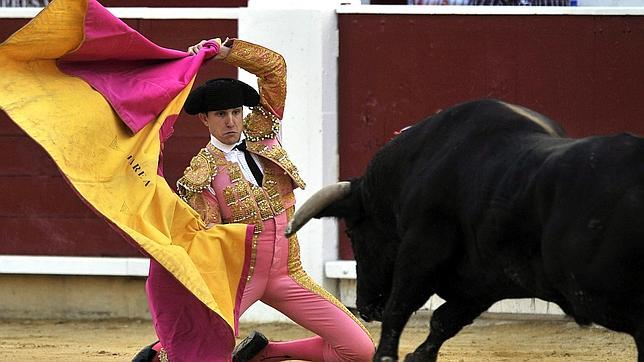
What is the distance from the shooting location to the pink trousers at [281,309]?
5133 millimetres

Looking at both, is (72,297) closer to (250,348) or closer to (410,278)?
(250,348)

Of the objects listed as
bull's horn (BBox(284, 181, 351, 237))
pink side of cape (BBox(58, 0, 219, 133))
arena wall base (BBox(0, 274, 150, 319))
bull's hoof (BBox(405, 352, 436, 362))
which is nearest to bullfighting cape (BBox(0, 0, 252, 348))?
pink side of cape (BBox(58, 0, 219, 133))

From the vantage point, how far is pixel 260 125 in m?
5.20

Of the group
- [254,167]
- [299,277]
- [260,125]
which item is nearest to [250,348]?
[299,277]

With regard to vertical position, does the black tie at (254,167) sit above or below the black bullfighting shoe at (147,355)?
above

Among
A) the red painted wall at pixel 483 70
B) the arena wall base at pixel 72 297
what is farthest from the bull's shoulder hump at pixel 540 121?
the arena wall base at pixel 72 297

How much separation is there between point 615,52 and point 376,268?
10.6 ft

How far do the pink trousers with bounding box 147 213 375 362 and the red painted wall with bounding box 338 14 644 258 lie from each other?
2.44 metres

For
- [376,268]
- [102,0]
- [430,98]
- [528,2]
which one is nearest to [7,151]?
[102,0]

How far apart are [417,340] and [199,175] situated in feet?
7.27

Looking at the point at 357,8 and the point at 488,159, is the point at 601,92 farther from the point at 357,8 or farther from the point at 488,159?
the point at 488,159

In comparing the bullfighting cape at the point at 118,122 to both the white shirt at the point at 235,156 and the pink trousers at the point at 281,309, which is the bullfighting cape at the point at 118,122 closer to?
the pink trousers at the point at 281,309

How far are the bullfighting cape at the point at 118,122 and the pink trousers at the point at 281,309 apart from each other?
8 cm

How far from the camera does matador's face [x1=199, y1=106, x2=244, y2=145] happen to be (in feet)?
16.7
